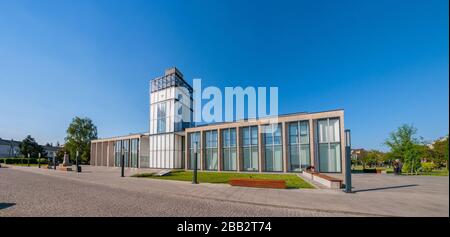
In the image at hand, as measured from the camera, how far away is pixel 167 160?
45094mm

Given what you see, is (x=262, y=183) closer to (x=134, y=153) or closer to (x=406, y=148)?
(x=406, y=148)

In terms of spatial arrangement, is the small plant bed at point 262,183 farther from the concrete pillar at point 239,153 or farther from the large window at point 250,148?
the concrete pillar at point 239,153

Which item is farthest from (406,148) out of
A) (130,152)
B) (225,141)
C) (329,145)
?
(130,152)

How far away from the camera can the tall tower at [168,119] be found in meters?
45.2

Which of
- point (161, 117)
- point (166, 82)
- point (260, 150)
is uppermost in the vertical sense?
point (166, 82)

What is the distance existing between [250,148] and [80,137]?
196ft

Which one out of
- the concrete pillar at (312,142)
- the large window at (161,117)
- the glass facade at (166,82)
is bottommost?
the concrete pillar at (312,142)

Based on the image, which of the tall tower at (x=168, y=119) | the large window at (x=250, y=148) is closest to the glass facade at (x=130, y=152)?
the tall tower at (x=168, y=119)

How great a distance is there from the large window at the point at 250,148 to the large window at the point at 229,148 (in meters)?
1.76

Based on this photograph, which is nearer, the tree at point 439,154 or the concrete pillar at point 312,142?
the concrete pillar at point 312,142

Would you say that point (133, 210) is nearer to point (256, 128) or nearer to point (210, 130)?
point (256, 128)

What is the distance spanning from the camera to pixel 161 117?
4712 cm
